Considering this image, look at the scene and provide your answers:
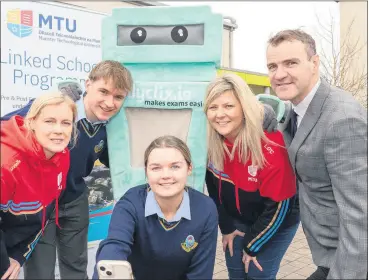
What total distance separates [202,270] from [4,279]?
94cm

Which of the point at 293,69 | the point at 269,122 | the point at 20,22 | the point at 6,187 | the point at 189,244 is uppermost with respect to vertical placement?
the point at 20,22

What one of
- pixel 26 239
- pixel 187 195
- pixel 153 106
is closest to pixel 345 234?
pixel 187 195

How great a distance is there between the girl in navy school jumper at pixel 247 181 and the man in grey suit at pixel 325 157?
7.1 inches

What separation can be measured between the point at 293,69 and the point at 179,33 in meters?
0.78

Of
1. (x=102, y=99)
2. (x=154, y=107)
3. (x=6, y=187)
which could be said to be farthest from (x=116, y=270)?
(x=154, y=107)

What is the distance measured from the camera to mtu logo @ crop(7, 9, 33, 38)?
2.43 metres

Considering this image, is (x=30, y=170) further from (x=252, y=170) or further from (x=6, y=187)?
(x=252, y=170)

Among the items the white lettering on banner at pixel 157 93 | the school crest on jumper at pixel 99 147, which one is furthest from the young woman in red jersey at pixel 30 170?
the white lettering on banner at pixel 157 93

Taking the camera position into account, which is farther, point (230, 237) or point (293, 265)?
point (293, 265)

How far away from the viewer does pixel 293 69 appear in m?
1.64

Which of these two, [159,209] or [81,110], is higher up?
[81,110]

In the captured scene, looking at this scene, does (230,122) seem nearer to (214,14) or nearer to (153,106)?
(153,106)

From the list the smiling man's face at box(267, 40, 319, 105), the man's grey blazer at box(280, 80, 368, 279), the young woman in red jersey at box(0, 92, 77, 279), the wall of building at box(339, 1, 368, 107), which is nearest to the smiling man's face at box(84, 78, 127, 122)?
the young woman in red jersey at box(0, 92, 77, 279)

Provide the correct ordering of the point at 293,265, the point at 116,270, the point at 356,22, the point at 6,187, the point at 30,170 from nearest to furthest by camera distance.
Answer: the point at 116,270
the point at 6,187
the point at 30,170
the point at 293,265
the point at 356,22
